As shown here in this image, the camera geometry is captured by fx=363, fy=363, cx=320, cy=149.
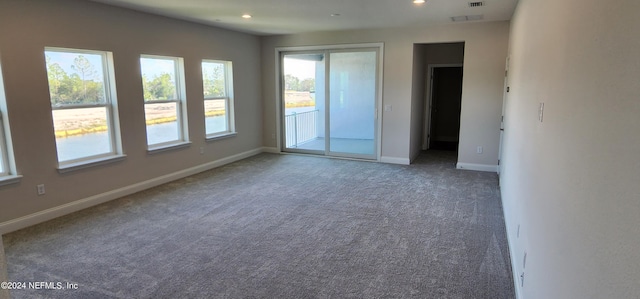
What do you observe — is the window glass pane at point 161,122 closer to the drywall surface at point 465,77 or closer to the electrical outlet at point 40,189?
the electrical outlet at point 40,189

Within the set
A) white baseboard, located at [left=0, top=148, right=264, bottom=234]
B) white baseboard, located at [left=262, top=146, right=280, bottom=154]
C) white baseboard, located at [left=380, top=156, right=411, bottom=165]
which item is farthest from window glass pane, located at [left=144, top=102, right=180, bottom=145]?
white baseboard, located at [left=380, top=156, right=411, bottom=165]

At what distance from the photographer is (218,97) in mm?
6816

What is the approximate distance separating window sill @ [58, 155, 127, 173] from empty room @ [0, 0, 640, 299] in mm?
26

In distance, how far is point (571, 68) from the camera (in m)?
1.56

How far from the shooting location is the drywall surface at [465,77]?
6.07 m

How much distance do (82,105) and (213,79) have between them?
8.27ft

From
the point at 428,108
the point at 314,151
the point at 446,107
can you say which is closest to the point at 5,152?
the point at 314,151

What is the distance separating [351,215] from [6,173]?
12.3 feet

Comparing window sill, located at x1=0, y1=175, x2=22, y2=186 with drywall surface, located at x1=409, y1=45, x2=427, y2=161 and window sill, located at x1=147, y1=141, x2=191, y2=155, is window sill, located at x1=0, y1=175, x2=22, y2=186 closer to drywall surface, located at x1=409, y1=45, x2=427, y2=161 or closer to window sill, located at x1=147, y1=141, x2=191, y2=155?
window sill, located at x1=147, y1=141, x2=191, y2=155

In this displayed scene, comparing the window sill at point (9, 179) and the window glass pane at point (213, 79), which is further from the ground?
the window glass pane at point (213, 79)

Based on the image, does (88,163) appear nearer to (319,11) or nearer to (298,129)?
(319,11)

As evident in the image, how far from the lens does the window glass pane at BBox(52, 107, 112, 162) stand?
170 inches

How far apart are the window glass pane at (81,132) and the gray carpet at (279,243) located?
725 mm

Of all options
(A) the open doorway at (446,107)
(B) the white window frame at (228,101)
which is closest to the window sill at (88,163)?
(B) the white window frame at (228,101)
